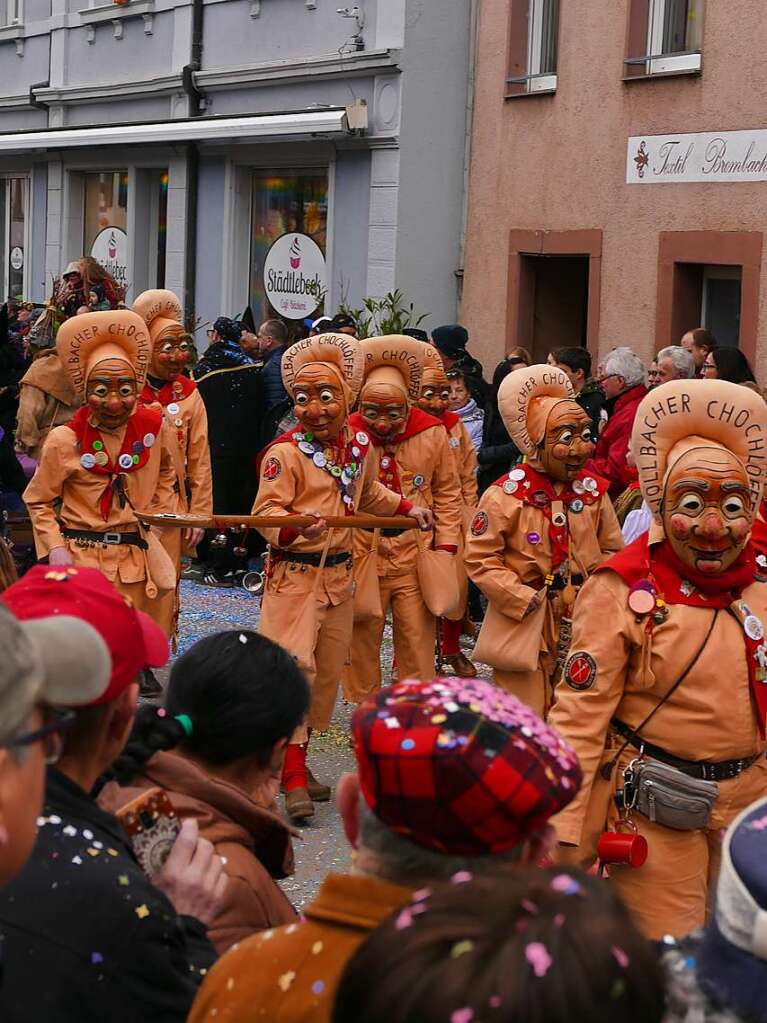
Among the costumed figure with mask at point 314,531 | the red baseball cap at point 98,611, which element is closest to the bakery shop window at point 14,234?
the costumed figure with mask at point 314,531

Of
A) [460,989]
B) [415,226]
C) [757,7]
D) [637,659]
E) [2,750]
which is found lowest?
[637,659]

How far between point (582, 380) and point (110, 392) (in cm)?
386

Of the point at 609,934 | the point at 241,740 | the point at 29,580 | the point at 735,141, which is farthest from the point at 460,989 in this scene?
the point at 735,141

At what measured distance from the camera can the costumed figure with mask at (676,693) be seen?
4.82 metres

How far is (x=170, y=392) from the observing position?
1041 centimetres

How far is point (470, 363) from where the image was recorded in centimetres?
1200

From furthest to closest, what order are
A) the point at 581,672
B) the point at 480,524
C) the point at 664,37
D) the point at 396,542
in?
the point at 664,37 < the point at 396,542 < the point at 480,524 < the point at 581,672

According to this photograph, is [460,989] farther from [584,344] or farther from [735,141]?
[584,344]

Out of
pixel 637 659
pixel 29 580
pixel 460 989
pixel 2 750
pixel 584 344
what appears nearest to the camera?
pixel 460 989

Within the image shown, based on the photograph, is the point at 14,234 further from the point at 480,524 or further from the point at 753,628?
the point at 753,628

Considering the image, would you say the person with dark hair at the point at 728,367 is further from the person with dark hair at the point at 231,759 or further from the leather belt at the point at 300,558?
the person with dark hair at the point at 231,759

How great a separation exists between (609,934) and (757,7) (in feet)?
40.2

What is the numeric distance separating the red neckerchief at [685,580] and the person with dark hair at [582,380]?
19.2ft

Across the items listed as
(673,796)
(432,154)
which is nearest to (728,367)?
(673,796)
